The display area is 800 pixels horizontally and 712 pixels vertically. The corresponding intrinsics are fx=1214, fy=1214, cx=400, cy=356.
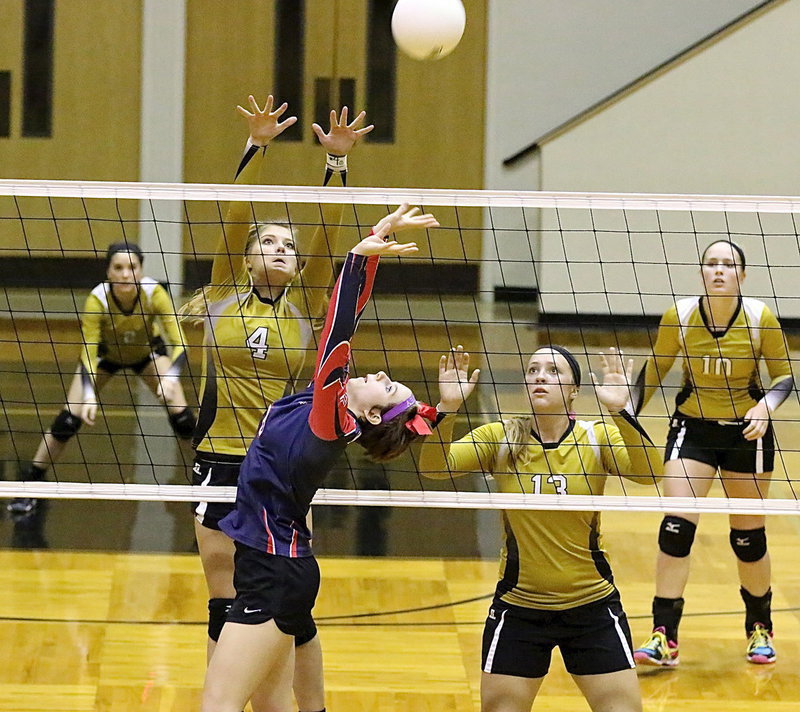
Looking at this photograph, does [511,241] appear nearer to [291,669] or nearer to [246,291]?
[246,291]

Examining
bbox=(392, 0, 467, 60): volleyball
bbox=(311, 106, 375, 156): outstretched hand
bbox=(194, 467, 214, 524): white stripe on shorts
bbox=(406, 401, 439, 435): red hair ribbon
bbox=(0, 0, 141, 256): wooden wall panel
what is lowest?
bbox=(194, 467, 214, 524): white stripe on shorts

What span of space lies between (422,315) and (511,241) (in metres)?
1.19

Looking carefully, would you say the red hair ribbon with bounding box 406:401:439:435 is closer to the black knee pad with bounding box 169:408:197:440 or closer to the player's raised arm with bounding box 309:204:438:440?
the player's raised arm with bounding box 309:204:438:440

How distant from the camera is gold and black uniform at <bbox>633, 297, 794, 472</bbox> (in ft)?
15.2

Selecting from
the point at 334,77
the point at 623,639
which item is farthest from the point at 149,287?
the point at 334,77

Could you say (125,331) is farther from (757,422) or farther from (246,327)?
(757,422)

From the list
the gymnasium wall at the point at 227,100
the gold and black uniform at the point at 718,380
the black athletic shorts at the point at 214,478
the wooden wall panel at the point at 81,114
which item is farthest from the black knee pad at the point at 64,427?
the wooden wall panel at the point at 81,114

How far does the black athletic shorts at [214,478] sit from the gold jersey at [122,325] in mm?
2173

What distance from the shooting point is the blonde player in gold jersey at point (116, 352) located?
6.19 meters

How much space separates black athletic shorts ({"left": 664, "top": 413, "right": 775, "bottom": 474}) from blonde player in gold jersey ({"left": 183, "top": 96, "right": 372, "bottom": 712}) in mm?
1608

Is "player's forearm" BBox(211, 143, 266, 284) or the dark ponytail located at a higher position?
"player's forearm" BBox(211, 143, 266, 284)

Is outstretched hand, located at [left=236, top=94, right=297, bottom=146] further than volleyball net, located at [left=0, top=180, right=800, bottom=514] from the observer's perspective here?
No

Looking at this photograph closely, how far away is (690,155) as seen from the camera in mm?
11109

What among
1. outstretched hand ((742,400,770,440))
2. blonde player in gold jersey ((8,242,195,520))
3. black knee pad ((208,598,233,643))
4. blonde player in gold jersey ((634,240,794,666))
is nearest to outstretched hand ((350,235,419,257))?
black knee pad ((208,598,233,643))
